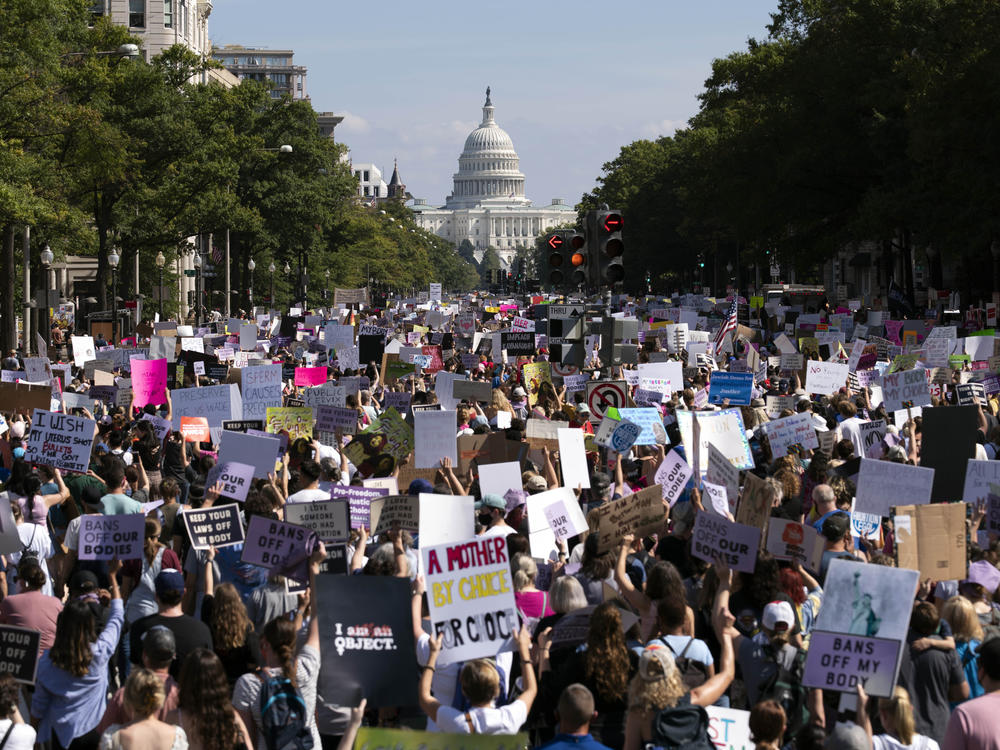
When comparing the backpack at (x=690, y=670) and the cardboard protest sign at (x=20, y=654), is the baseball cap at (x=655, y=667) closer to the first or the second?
the backpack at (x=690, y=670)

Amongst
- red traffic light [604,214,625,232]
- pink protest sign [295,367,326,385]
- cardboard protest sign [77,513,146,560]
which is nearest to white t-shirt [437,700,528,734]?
cardboard protest sign [77,513,146,560]

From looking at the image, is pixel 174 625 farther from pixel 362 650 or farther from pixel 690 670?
pixel 690 670

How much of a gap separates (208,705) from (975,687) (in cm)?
373

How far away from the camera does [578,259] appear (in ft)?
68.2

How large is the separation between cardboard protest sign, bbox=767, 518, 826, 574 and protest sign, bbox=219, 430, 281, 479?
4.44 meters

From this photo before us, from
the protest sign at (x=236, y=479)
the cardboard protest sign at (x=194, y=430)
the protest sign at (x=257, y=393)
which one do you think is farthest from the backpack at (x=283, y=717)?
the protest sign at (x=257, y=393)

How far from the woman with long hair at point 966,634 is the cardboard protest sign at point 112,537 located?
15.0ft

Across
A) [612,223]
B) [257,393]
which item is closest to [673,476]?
[257,393]

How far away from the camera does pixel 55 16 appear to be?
34344mm

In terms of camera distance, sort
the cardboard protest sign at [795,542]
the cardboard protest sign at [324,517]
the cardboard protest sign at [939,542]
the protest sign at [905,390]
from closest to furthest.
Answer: the cardboard protest sign at [939,542], the cardboard protest sign at [795,542], the cardboard protest sign at [324,517], the protest sign at [905,390]

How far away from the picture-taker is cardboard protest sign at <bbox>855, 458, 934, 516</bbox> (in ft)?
36.0

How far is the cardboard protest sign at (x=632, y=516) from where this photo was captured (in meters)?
9.93

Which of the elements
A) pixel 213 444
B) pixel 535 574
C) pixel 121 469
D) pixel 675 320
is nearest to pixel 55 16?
pixel 675 320

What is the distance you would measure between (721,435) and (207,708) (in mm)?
7703
